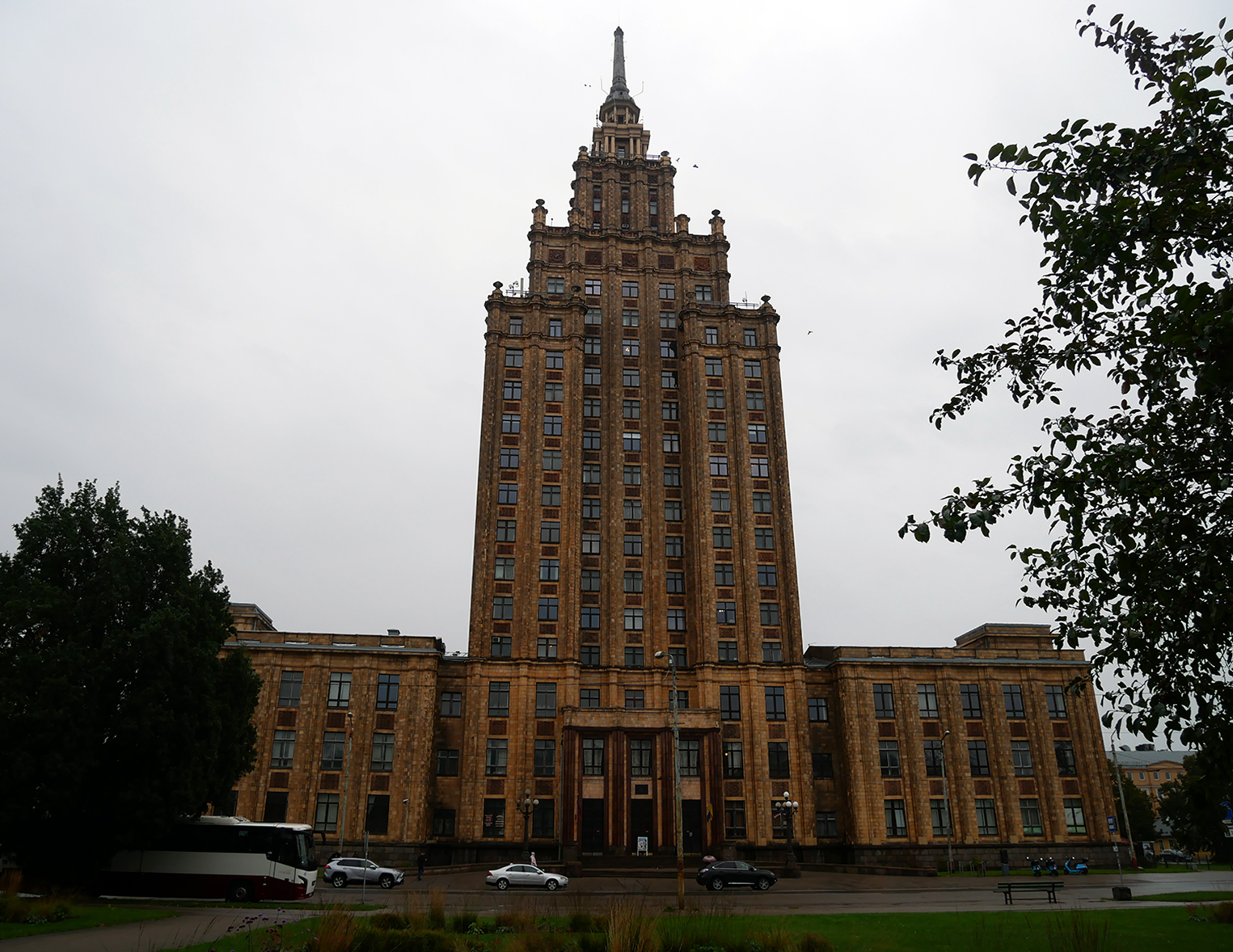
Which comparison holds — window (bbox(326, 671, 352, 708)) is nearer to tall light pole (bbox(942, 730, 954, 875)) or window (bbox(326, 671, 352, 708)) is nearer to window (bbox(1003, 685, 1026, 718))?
tall light pole (bbox(942, 730, 954, 875))

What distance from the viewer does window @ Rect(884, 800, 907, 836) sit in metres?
65.2

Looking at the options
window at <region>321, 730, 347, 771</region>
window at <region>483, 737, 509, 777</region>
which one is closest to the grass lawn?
window at <region>321, 730, 347, 771</region>

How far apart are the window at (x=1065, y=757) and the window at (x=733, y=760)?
84.3 ft

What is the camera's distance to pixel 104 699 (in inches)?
1337

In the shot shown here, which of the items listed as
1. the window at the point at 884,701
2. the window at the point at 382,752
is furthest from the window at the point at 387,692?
the window at the point at 884,701

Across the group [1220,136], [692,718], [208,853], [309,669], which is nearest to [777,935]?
[1220,136]

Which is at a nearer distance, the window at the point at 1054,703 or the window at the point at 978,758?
the window at the point at 978,758

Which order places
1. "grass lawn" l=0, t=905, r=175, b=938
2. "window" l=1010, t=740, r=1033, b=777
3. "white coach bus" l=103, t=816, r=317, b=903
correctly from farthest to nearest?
"window" l=1010, t=740, r=1033, b=777 → "white coach bus" l=103, t=816, r=317, b=903 → "grass lawn" l=0, t=905, r=175, b=938

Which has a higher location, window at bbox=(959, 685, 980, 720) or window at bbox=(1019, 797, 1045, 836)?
window at bbox=(959, 685, 980, 720)

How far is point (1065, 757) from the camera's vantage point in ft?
224

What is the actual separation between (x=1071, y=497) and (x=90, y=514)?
3861cm

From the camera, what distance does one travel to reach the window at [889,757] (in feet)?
219

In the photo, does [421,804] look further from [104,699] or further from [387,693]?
[104,699]

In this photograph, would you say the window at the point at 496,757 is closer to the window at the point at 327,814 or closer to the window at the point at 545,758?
the window at the point at 545,758
